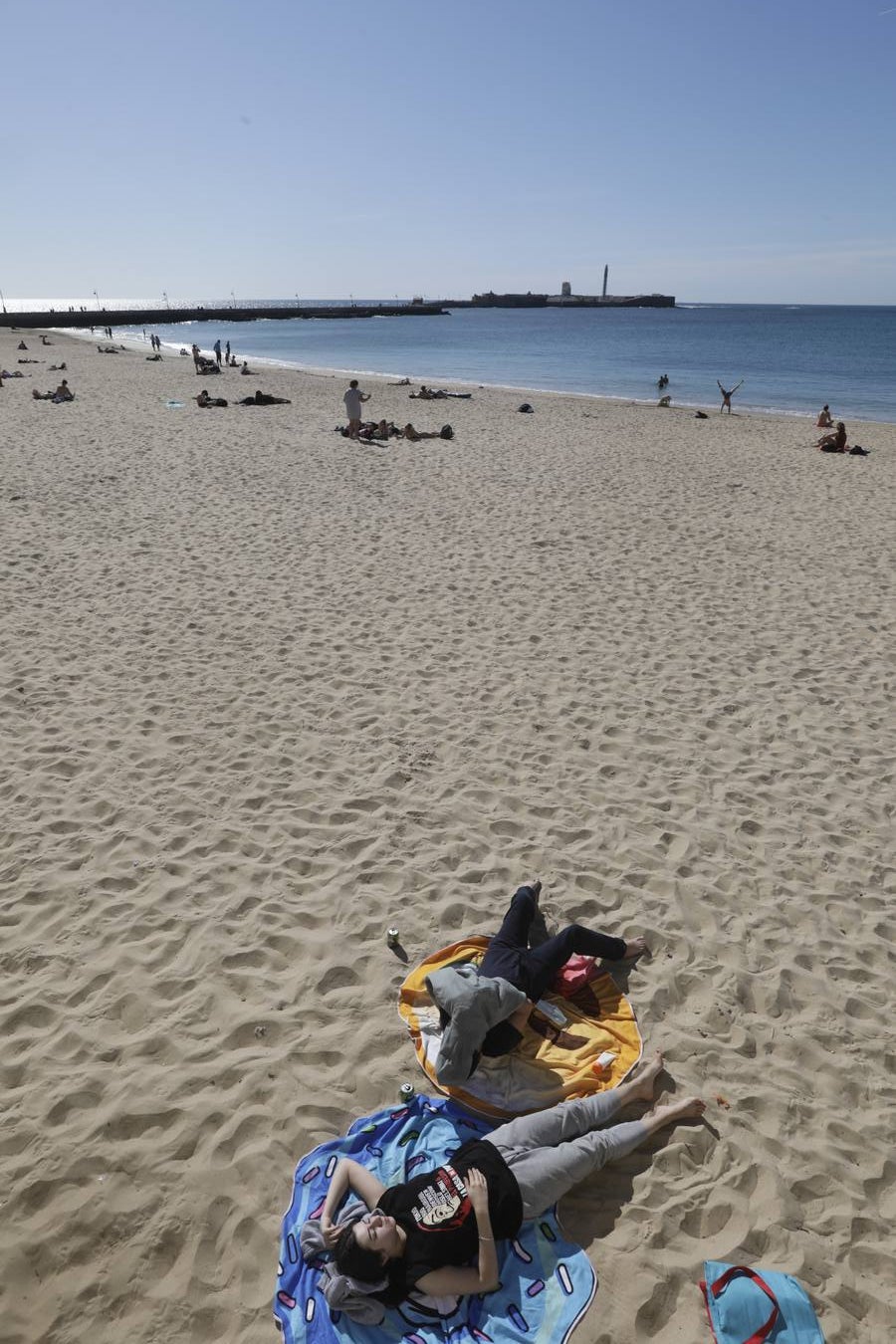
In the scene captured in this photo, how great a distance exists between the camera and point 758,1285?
2.90 meters

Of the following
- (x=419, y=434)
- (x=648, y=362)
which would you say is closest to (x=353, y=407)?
(x=419, y=434)

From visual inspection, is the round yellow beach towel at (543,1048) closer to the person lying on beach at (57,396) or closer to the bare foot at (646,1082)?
the bare foot at (646,1082)

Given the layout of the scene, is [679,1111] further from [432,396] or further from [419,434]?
[432,396]

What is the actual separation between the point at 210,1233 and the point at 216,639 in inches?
232

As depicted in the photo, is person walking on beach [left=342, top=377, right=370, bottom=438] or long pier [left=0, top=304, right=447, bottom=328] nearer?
person walking on beach [left=342, top=377, right=370, bottom=438]

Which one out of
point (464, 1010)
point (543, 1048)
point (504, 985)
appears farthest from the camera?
point (543, 1048)

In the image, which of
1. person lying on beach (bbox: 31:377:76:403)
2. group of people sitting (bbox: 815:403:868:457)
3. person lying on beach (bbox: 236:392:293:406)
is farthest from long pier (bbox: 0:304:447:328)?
group of people sitting (bbox: 815:403:868:457)

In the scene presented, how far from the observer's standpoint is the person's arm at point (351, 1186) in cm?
308

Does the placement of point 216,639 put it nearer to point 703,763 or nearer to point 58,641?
point 58,641

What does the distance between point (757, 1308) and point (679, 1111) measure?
78cm

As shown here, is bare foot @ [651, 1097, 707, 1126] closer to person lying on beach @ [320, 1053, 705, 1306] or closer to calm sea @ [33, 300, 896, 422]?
person lying on beach @ [320, 1053, 705, 1306]

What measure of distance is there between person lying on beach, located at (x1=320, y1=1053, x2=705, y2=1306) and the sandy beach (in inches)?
7.9

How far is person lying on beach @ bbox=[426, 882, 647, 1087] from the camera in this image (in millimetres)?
3676

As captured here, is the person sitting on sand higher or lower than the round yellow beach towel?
higher
